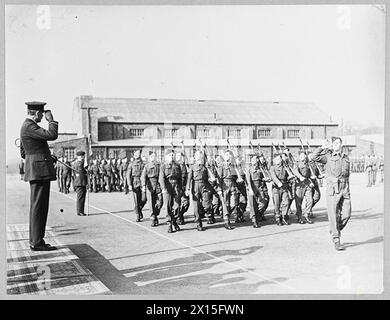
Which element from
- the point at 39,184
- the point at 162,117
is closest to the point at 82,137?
the point at 162,117

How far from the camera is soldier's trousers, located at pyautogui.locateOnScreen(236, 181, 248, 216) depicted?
11.7 metres

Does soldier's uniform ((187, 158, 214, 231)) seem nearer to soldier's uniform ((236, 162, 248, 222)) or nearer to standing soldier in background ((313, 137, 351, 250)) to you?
soldier's uniform ((236, 162, 248, 222))

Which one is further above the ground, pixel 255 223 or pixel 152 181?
pixel 152 181

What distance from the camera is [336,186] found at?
28.8 feet

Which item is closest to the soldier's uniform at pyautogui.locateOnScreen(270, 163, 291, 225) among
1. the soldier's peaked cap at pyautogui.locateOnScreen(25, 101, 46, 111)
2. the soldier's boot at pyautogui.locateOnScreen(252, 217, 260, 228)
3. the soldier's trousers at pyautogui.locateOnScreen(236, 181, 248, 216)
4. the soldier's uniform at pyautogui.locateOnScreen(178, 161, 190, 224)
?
the soldier's boot at pyautogui.locateOnScreen(252, 217, 260, 228)

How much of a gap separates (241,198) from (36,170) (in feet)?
18.0

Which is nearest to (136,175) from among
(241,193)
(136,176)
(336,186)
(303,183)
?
(136,176)

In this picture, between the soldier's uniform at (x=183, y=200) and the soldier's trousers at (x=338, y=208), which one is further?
the soldier's uniform at (x=183, y=200)

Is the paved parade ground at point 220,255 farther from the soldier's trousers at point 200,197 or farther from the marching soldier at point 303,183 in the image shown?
the marching soldier at point 303,183

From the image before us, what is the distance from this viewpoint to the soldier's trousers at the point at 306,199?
37.1ft

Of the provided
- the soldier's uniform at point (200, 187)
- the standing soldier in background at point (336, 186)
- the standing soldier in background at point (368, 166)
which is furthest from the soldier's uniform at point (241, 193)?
the standing soldier in background at point (336, 186)

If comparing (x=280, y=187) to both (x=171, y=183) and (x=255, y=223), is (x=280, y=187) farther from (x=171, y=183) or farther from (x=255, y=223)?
(x=171, y=183)

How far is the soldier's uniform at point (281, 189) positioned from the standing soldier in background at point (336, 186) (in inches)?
96.9
